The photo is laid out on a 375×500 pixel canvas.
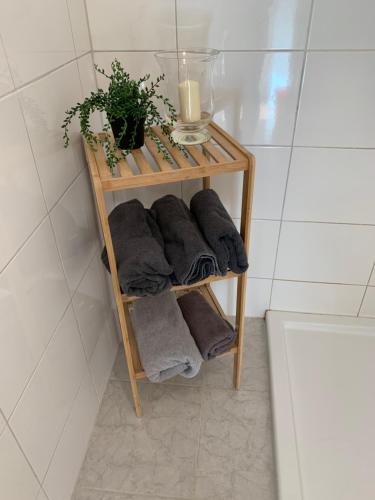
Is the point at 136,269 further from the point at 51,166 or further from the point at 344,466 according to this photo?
the point at 344,466

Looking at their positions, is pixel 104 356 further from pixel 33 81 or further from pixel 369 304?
pixel 369 304

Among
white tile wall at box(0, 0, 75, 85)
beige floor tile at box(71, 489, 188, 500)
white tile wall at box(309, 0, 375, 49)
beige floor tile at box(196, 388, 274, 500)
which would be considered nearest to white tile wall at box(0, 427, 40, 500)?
beige floor tile at box(71, 489, 188, 500)

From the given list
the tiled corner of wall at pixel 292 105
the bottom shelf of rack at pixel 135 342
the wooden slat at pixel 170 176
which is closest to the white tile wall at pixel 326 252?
the tiled corner of wall at pixel 292 105

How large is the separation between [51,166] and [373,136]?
95cm

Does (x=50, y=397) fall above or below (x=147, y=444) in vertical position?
above

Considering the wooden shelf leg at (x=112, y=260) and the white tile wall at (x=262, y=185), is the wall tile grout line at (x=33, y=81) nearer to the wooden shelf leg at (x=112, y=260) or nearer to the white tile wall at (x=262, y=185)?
the wooden shelf leg at (x=112, y=260)

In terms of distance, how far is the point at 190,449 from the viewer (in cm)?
121

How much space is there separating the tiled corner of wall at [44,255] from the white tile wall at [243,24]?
0.98 ft

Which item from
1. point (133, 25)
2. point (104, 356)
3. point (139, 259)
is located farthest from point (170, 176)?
point (104, 356)

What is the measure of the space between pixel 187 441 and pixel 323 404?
0.47 meters

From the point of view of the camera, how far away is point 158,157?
932mm

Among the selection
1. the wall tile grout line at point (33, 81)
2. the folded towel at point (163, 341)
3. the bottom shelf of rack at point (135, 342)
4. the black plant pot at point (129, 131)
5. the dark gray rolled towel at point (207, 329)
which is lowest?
the bottom shelf of rack at point (135, 342)

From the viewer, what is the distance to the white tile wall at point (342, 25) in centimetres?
102

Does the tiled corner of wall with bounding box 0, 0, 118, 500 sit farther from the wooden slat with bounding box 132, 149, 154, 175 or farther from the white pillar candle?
the white pillar candle
